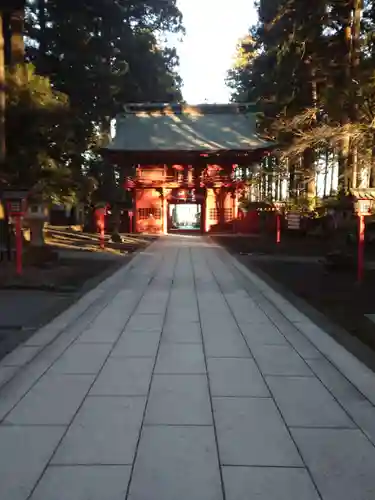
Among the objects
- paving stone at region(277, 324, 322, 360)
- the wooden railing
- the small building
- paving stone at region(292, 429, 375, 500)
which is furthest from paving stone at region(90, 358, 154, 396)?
the wooden railing

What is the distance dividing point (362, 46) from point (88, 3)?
39.3ft

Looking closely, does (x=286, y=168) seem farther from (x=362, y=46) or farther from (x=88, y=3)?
(x=88, y=3)

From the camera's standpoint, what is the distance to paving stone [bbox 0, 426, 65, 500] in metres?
2.91

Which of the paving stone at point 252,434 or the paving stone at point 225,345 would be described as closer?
the paving stone at point 252,434

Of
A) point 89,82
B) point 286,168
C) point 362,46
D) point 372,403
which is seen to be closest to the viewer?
point 372,403

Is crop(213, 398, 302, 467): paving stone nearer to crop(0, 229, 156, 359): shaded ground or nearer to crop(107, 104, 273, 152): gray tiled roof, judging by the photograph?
crop(0, 229, 156, 359): shaded ground

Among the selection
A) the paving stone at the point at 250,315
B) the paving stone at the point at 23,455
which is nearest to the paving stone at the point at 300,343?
the paving stone at the point at 250,315

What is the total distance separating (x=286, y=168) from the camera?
20.3 meters

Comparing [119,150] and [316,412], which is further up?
[119,150]

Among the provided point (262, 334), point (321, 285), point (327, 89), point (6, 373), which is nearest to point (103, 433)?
point (6, 373)

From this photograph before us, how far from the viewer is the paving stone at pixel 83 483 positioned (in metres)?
2.82

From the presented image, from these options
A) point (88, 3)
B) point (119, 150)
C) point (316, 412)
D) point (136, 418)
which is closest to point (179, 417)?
point (136, 418)

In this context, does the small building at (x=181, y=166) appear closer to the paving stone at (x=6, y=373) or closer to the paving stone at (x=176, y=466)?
the paving stone at (x=6, y=373)

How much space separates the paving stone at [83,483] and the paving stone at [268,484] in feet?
1.91
